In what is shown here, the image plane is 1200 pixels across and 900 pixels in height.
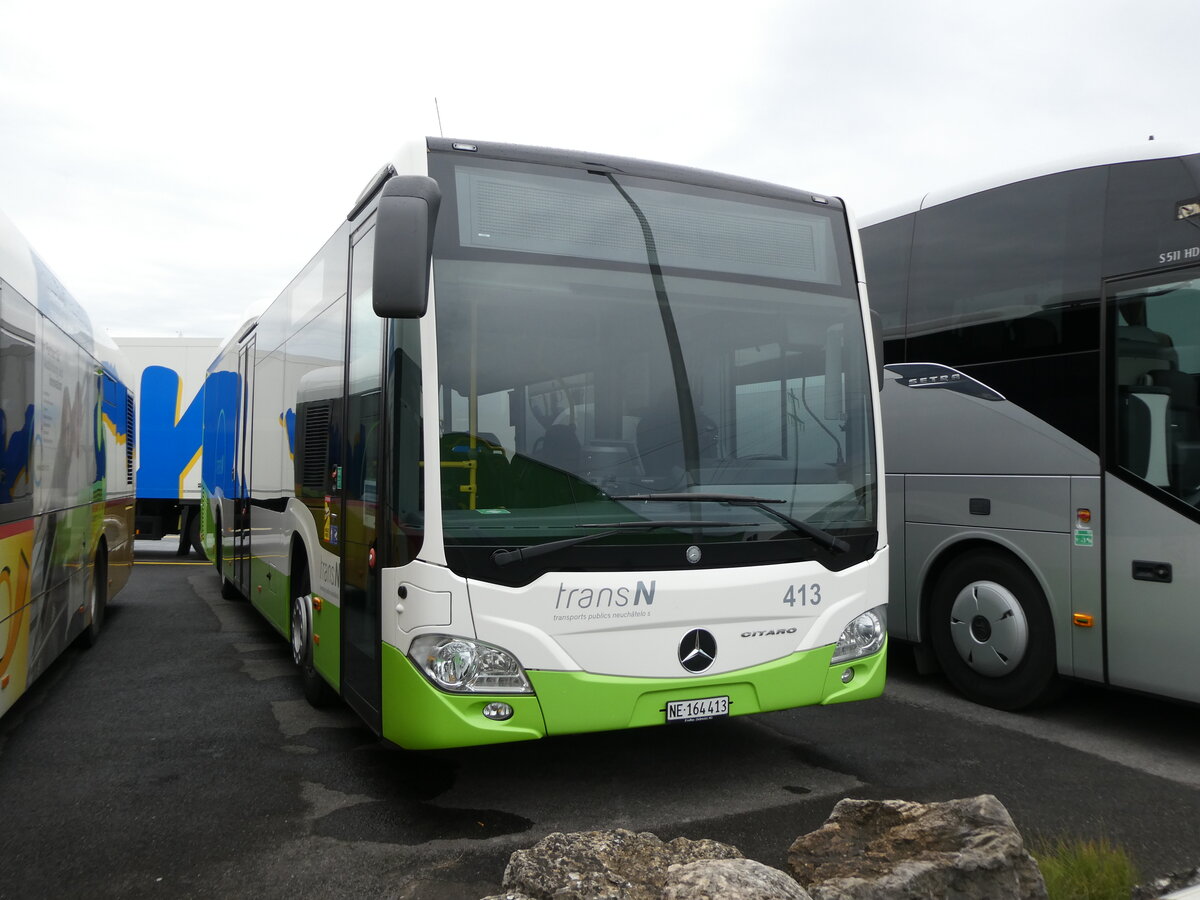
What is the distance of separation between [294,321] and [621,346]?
3.38m

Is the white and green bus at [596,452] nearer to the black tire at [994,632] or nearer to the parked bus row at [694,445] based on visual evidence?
the parked bus row at [694,445]

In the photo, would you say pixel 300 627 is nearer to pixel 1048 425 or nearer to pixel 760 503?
pixel 760 503

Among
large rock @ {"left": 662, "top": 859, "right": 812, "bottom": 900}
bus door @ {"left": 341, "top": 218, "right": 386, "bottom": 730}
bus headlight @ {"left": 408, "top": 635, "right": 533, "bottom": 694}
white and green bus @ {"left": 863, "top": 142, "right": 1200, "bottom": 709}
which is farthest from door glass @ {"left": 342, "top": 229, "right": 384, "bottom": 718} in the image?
white and green bus @ {"left": 863, "top": 142, "right": 1200, "bottom": 709}

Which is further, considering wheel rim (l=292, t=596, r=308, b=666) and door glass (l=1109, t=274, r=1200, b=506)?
wheel rim (l=292, t=596, r=308, b=666)

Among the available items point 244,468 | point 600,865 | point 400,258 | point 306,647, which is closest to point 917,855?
point 600,865

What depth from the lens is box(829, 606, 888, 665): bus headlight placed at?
5012 mm

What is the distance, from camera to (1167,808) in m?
4.78

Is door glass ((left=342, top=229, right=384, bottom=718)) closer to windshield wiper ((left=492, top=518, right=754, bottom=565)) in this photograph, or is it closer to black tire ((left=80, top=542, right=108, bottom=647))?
windshield wiper ((left=492, top=518, right=754, bottom=565))

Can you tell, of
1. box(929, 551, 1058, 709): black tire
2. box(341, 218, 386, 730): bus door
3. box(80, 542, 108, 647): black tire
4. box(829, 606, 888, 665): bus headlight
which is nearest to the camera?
box(341, 218, 386, 730): bus door

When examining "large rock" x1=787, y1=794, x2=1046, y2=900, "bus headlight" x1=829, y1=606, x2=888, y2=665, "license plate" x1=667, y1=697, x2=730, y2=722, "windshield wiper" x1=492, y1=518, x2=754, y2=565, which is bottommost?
"large rock" x1=787, y1=794, x2=1046, y2=900

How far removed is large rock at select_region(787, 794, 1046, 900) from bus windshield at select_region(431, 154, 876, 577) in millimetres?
1341

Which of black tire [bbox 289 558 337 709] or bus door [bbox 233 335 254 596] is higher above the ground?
bus door [bbox 233 335 254 596]

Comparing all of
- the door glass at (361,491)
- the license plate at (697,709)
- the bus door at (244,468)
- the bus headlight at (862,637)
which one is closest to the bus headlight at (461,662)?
the door glass at (361,491)

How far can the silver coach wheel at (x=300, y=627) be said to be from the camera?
6.44 metres
